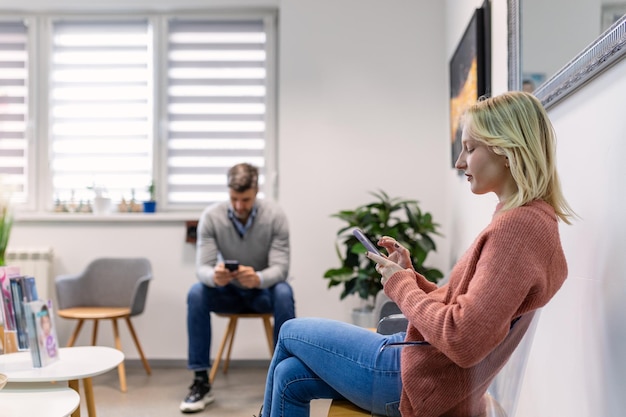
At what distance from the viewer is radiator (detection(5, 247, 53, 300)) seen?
13.5 feet

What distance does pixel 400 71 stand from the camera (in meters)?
4.16

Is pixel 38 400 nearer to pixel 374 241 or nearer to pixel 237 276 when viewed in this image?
pixel 237 276

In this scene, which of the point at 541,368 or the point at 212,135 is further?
the point at 212,135

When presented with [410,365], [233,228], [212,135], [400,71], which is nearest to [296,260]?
[233,228]

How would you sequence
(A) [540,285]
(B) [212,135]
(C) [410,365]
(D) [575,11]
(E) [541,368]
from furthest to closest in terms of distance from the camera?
(B) [212,135], (E) [541,368], (D) [575,11], (C) [410,365], (A) [540,285]

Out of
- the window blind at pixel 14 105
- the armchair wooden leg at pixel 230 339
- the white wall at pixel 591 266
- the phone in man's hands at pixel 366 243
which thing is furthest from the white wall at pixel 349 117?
the phone in man's hands at pixel 366 243

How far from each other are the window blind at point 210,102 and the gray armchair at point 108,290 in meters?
0.62

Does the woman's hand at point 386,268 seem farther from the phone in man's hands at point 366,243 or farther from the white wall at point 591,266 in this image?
the white wall at point 591,266

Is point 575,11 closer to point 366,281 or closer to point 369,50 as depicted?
point 366,281

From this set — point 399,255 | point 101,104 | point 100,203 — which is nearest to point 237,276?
point 100,203

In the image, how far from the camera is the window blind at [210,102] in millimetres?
4445

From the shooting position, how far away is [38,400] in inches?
77.7

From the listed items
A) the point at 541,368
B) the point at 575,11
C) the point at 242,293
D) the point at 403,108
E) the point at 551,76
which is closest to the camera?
the point at 575,11

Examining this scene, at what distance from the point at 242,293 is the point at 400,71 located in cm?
180
